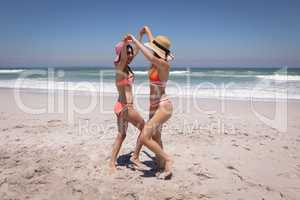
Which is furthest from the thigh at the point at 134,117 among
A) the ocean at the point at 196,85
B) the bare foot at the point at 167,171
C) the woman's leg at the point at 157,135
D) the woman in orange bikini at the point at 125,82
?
the ocean at the point at 196,85

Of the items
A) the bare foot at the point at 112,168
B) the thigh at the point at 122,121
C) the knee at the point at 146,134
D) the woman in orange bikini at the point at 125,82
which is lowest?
the bare foot at the point at 112,168

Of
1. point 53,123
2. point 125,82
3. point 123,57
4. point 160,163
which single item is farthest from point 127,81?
point 53,123

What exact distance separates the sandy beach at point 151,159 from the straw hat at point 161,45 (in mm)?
1691

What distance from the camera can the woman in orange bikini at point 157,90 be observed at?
334 cm

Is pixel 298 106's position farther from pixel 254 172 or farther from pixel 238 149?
pixel 254 172

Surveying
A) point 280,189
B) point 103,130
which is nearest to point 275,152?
point 280,189

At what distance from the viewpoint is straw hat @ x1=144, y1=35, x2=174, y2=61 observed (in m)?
3.36

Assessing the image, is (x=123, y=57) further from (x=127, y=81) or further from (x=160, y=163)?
(x=160, y=163)

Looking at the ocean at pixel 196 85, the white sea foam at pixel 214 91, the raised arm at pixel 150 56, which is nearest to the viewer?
the raised arm at pixel 150 56

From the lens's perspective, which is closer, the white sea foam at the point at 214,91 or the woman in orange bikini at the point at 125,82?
the woman in orange bikini at the point at 125,82

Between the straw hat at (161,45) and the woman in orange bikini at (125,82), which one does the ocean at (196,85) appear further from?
the straw hat at (161,45)

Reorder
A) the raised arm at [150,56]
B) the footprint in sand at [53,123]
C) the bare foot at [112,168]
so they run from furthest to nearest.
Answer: the footprint in sand at [53,123] → the bare foot at [112,168] → the raised arm at [150,56]

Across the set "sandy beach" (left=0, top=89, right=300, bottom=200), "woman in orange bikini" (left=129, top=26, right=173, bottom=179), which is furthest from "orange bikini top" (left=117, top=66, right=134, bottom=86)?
"sandy beach" (left=0, top=89, right=300, bottom=200)

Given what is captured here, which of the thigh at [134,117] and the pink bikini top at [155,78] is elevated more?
the pink bikini top at [155,78]
